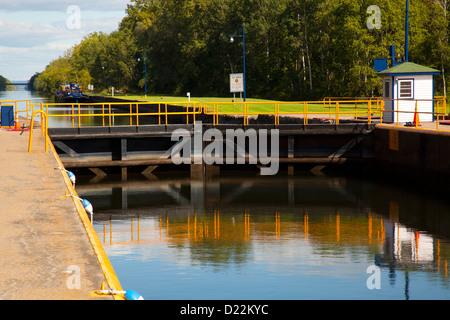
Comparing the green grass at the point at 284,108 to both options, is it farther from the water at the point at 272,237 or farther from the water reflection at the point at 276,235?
the water reflection at the point at 276,235

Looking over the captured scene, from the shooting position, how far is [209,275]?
12828mm

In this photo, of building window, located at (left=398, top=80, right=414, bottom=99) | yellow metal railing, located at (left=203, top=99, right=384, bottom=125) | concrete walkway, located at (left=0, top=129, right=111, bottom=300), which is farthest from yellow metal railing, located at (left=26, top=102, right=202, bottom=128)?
building window, located at (left=398, top=80, right=414, bottom=99)

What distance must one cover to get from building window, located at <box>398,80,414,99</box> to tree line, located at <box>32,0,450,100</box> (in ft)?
11.7

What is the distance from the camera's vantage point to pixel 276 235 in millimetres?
16766

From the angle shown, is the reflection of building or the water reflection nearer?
the water reflection

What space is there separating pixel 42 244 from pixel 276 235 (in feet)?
28.2

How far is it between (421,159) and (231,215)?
8.41 meters

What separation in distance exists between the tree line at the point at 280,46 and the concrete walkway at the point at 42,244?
2304cm

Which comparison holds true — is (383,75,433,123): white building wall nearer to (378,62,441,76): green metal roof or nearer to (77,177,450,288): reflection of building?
(378,62,441,76): green metal roof

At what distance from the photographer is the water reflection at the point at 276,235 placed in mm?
12328

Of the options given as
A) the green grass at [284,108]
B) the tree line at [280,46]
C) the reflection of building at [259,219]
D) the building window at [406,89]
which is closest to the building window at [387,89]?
the building window at [406,89]

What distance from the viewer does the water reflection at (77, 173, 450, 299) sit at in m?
12.3
